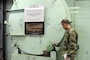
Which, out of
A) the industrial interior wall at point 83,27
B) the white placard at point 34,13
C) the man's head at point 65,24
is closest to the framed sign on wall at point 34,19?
the white placard at point 34,13

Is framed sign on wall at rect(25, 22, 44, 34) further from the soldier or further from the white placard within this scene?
the soldier

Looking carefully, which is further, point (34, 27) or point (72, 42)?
point (34, 27)

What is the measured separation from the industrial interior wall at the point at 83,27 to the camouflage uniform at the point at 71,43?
0.48 meters

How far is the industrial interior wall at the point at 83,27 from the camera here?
3.51 m

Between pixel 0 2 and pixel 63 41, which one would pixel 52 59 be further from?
pixel 0 2

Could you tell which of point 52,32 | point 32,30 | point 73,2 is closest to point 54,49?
point 52,32

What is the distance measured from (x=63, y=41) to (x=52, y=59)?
0.38m

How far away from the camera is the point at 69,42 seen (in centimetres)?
313

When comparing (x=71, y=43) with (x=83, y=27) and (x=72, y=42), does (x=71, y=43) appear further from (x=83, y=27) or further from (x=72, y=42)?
(x=83, y=27)

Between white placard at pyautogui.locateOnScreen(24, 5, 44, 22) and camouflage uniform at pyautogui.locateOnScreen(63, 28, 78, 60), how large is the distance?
Answer: 0.70 metres

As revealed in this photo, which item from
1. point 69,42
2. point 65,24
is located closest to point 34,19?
point 65,24

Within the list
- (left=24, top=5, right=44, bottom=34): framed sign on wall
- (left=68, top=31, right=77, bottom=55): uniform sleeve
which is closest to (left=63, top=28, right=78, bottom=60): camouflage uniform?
(left=68, top=31, right=77, bottom=55): uniform sleeve

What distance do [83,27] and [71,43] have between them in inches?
23.6

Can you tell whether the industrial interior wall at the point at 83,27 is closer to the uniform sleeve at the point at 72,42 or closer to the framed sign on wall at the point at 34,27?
the uniform sleeve at the point at 72,42
